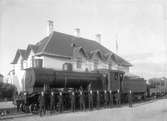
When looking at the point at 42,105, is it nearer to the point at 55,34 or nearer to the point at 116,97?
the point at 116,97

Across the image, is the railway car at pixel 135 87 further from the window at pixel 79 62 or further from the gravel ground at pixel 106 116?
the window at pixel 79 62

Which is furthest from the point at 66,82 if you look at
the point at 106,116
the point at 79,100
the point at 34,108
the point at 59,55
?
the point at 59,55

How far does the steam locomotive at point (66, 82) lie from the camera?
16.1 m

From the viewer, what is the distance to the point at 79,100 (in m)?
18.7

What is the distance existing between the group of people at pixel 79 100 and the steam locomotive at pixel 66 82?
14.3 inches

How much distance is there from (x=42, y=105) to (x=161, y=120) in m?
7.55

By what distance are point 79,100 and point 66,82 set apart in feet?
6.20

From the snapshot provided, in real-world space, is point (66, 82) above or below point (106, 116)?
above

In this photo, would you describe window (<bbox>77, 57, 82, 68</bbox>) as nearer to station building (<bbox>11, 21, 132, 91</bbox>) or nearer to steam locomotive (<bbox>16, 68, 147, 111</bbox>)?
station building (<bbox>11, 21, 132, 91</bbox>)

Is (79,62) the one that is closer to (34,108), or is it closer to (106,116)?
(34,108)


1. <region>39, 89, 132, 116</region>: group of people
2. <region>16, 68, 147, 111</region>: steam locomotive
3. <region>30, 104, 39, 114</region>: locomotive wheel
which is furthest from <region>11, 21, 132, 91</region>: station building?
<region>30, 104, 39, 114</region>: locomotive wheel

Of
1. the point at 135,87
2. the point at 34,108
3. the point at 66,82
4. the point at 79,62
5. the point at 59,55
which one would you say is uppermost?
the point at 59,55

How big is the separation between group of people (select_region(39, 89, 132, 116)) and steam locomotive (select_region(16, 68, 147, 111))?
36 centimetres

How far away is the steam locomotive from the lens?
1611 cm
